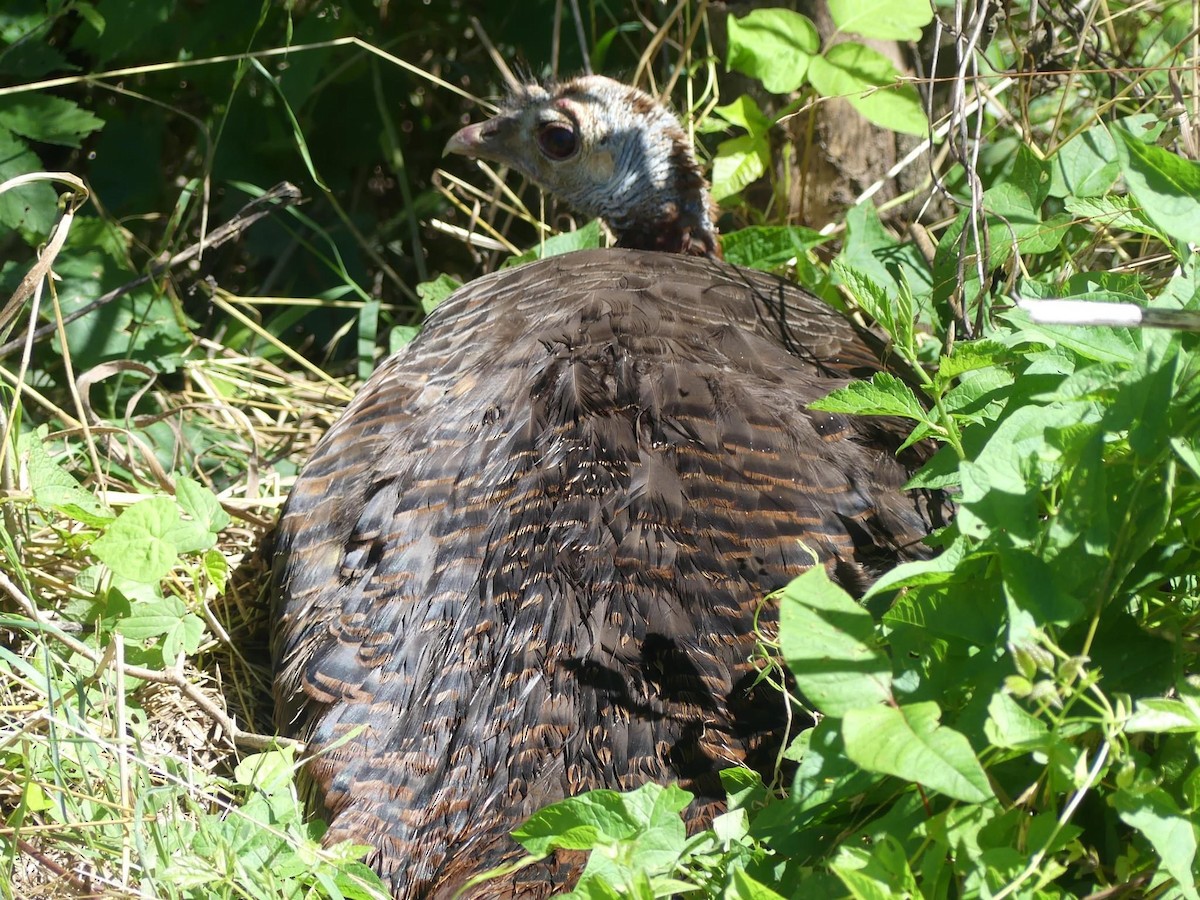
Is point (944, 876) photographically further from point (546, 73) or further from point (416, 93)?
point (416, 93)

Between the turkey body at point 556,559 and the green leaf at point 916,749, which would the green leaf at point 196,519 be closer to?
the turkey body at point 556,559

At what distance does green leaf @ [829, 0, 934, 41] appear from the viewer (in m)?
3.15

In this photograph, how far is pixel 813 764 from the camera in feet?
5.06

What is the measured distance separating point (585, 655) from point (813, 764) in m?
0.60

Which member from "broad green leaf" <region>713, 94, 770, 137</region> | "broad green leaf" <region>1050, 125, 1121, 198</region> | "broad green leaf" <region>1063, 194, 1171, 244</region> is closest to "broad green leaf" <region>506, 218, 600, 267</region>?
"broad green leaf" <region>713, 94, 770, 137</region>

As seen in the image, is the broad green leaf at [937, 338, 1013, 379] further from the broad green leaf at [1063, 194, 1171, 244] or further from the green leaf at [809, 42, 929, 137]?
the green leaf at [809, 42, 929, 137]

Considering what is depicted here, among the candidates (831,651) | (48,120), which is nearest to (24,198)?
(48,120)

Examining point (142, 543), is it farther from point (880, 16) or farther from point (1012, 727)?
point (880, 16)

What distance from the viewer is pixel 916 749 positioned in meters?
1.38

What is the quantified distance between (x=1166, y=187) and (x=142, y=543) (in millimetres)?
2019

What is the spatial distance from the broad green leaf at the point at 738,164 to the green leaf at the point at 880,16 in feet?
1.83

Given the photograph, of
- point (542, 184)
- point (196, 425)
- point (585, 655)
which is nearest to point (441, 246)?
point (542, 184)

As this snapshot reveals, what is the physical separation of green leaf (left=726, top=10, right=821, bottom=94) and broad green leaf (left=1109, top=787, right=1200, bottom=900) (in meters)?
2.39

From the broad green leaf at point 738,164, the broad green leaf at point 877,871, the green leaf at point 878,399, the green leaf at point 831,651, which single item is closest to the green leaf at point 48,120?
the broad green leaf at point 738,164
